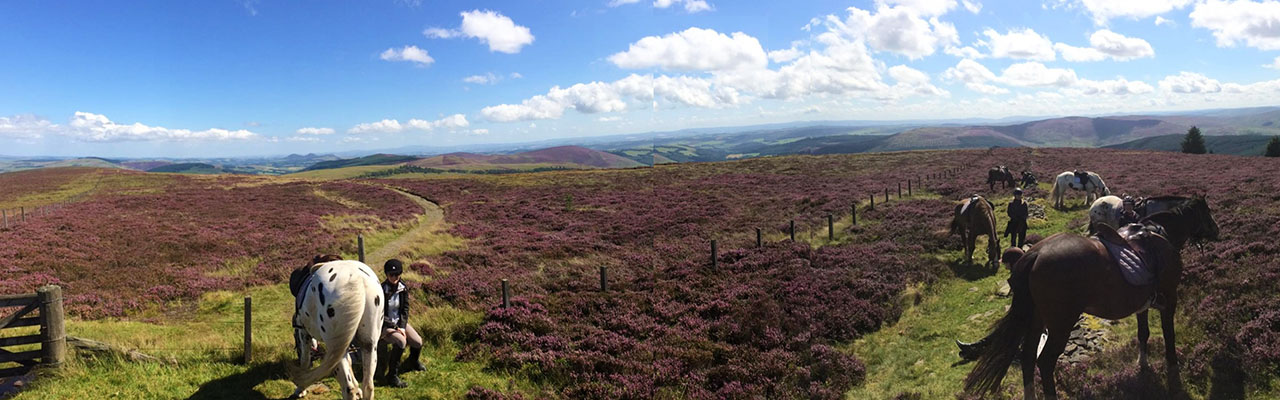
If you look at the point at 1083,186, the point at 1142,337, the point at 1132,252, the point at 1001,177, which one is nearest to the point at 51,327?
the point at 1132,252

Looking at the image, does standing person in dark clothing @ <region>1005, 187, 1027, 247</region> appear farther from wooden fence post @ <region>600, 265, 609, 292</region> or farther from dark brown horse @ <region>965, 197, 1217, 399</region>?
wooden fence post @ <region>600, 265, 609, 292</region>

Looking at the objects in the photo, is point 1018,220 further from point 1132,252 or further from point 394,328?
point 394,328

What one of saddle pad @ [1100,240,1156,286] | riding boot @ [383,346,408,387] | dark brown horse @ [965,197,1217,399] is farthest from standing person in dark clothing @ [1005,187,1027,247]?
riding boot @ [383,346,408,387]

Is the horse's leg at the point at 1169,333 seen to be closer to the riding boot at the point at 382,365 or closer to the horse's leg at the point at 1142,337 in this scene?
the horse's leg at the point at 1142,337

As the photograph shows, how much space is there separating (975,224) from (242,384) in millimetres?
19725

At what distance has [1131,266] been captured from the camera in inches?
288

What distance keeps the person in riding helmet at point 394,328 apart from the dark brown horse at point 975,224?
52.8 ft

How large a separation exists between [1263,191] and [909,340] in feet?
73.8

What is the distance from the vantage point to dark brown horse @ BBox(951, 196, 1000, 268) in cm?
1592

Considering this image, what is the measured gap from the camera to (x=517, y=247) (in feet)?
79.3

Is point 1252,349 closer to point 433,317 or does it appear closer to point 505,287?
point 505,287

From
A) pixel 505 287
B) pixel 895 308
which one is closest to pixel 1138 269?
pixel 895 308

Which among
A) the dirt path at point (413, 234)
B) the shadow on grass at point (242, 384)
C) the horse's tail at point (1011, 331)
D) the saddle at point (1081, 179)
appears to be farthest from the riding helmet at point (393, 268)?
the saddle at point (1081, 179)

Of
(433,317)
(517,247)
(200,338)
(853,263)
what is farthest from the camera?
(517,247)
